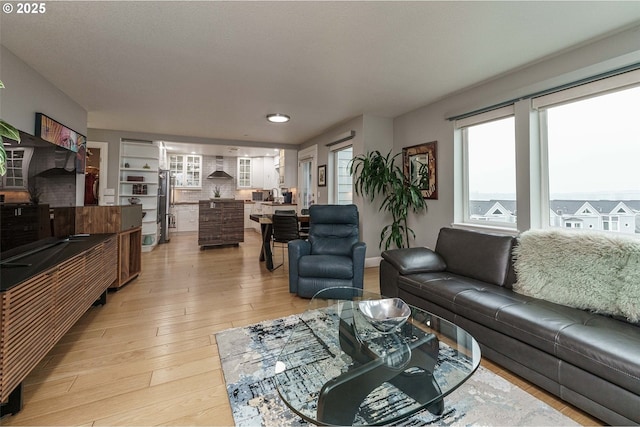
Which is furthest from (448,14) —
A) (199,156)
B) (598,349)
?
(199,156)

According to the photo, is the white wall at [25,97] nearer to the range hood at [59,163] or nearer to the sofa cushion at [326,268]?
the range hood at [59,163]

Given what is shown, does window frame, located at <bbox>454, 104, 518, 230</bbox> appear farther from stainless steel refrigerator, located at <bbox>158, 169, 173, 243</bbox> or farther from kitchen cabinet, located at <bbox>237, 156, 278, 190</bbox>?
kitchen cabinet, located at <bbox>237, 156, 278, 190</bbox>

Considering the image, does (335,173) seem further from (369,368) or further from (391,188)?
(369,368)

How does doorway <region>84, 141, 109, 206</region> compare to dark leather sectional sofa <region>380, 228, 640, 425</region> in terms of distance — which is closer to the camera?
dark leather sectional sofa <region>380, 228, 640, 425</region>

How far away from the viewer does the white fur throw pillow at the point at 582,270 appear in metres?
1.67

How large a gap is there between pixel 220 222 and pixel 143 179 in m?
1.84

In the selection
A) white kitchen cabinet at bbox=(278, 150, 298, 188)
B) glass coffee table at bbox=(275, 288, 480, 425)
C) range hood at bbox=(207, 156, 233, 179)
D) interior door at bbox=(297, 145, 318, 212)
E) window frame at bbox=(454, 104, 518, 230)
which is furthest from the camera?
range hood at bbox=(207, 156, 233, 179)

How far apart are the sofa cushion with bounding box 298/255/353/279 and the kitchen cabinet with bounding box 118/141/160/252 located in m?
4.27

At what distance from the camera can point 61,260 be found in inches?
70.7

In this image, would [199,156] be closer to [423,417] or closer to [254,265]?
[254,265]

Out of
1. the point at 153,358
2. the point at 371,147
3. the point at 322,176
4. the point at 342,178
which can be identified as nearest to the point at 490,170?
the point at 371,147

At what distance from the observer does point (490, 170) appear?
10.8 feet

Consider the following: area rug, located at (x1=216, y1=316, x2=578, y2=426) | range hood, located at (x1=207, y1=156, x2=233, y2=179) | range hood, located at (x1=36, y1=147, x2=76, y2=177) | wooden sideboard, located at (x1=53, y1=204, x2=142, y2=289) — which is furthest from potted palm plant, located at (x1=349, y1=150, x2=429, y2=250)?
range hood, located at (x1=207, y1=156, x2=233, y2=179)

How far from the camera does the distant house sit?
2.26 meters
